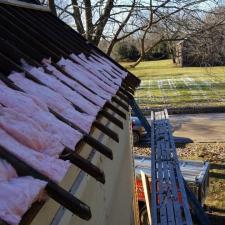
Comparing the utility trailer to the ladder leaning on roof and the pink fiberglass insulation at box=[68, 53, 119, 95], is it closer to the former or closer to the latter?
the ladder leaning on roof

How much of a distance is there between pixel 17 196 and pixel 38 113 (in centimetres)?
124

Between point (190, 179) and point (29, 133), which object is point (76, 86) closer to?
point (29, 133)

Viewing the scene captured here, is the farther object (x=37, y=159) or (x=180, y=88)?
(x=180, y=88)

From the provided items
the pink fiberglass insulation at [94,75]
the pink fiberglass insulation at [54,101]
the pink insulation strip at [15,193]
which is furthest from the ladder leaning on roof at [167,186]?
the pink insulation strip at [15,193]

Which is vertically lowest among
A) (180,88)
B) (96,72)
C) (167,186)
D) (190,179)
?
(180,88)

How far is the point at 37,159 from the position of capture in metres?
2.62

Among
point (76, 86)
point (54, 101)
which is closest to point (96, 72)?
point (76, 86)

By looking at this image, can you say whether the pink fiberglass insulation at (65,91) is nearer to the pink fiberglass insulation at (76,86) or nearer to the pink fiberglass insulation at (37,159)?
the pink fiberglass insulation at (76,86)

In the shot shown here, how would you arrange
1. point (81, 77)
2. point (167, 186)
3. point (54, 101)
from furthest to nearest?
point (167, 186)
point (81, 77)
point (54, 101)

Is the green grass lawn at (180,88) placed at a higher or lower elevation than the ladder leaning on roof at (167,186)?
lower

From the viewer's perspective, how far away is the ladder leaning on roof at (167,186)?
6.41m

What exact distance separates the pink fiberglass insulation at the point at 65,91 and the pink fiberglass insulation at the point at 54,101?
214 millimetres

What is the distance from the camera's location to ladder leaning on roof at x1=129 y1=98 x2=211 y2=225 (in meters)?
6.41

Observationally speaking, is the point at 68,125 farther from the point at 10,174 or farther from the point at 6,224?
the point at 6,224
